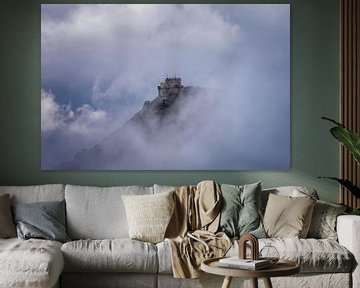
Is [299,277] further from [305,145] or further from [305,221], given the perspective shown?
[305,145]

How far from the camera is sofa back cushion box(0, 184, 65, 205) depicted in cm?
698

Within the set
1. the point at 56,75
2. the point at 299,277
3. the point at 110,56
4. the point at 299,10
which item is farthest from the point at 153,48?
the point at 299,277

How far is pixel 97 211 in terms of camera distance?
691 cm

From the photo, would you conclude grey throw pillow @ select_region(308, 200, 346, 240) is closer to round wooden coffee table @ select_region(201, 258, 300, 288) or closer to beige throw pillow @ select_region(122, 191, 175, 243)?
beige throw pillow @ select_region(122, 191, 175, 243)

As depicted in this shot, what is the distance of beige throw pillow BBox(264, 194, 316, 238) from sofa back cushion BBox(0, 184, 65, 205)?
5.78 feet

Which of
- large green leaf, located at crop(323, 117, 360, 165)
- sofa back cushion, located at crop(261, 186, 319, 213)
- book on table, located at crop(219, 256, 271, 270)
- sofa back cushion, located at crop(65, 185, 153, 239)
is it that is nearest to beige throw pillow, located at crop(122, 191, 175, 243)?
sofa back cushion, located at crop(65, 185, 153, 239)

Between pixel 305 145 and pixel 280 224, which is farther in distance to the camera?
pixel 305 145

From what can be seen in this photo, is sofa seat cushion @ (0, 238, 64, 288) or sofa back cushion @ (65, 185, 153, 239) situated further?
sofa back cushion @ (65, 185, 153, 239)

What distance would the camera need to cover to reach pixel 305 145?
24.4 feet

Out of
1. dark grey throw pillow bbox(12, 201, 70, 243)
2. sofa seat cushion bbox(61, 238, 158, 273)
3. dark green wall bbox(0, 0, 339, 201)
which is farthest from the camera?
dark green wall bbox(0, 0, 339, 201)

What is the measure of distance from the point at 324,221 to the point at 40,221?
2.31 meters

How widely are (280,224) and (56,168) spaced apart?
2.07 meters

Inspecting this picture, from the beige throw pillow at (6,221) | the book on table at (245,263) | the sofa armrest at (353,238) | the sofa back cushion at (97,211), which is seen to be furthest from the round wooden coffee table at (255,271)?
the beige throw pillow at (6,221)

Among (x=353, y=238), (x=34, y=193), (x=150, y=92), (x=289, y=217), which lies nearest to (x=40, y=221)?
(x=34, y=193)
